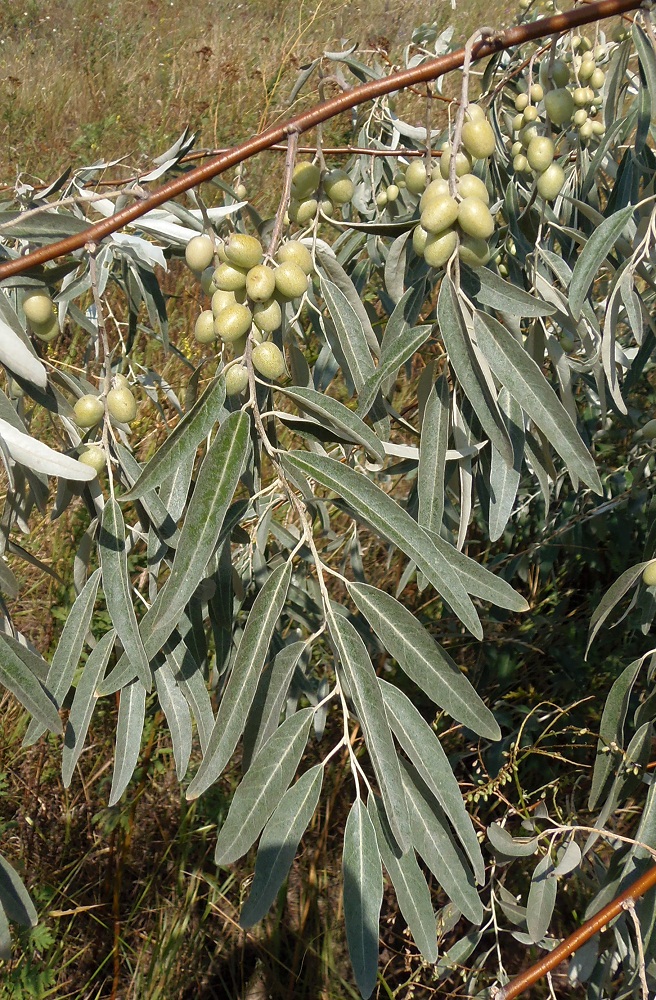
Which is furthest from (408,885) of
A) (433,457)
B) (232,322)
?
(232,322)

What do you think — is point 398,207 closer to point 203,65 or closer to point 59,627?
point 59,627

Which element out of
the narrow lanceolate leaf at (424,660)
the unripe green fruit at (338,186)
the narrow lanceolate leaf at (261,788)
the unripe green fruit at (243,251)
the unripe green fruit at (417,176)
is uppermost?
the unripe green fruit at (243,251)

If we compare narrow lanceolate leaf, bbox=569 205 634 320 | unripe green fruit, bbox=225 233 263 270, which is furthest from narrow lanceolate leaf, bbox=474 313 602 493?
unripe green fruit, bbox=225 233 263 270

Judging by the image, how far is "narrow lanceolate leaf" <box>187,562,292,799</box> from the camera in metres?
0.73

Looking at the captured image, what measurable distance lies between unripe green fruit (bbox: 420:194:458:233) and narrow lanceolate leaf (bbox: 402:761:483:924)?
0.55m

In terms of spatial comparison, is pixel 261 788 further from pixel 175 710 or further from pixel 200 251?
pixel 200 251

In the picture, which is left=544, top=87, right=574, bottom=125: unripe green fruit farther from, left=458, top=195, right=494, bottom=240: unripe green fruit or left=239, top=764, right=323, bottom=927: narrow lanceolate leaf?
left=239, top=764, right=323, bottom=927: narrow lanceolate leaf

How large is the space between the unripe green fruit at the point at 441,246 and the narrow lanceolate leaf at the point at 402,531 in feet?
0.73

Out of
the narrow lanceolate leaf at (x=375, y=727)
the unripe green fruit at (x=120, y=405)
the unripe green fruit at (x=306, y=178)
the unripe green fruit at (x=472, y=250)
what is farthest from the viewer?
the unripe green fruit at (x=306, y=178)

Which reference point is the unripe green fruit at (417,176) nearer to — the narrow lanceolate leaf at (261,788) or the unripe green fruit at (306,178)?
the unripe green fruit at (306,178)

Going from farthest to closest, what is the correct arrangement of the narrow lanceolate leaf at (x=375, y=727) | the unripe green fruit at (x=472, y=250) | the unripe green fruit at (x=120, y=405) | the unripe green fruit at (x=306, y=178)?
the unripe green fruit at (x=306, y=178) < the unripe green fruit at (x=120, y=405) < the unripe green fruit at (x=472, y=250) < the narrow lanceolate leaf at (x=375, y=727)

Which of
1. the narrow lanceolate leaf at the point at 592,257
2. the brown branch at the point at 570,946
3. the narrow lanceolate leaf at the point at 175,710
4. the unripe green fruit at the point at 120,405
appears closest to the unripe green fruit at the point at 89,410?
the unripe green fruit at the point at 120,405

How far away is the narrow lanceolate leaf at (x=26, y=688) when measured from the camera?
0.75 m

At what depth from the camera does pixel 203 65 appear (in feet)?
16.7
